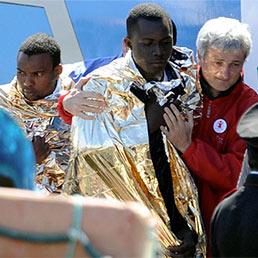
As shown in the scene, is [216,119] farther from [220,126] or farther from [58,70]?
[58,70]

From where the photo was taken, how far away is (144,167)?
8.07ft

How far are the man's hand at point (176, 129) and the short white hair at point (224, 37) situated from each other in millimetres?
245

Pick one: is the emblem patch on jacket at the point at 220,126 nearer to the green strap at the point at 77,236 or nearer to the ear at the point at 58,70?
the ear at the point at 58,70

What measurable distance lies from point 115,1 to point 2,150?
3017 millimetres

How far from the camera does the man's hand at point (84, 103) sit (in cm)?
245

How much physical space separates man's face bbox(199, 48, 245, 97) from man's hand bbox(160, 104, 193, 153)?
179mm

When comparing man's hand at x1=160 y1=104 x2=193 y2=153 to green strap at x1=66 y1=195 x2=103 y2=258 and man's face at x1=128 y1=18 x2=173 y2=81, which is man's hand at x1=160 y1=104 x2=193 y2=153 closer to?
man's face at x1=128 y1=18 x2=173 y2=81

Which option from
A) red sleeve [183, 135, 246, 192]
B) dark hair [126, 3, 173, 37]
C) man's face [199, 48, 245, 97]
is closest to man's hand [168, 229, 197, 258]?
red sleeve [183, 135, 246, 192]

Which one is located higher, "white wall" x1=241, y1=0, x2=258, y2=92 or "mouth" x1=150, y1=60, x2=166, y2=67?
"mouth" x1=150, y1=60, x2=166, y2=67

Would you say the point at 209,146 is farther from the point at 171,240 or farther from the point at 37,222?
the point at 37,222

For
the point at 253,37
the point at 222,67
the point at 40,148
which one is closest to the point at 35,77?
the point at 40,148

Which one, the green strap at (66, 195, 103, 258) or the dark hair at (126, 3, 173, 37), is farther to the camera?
the dark hair at (126, 3, 173, 37)

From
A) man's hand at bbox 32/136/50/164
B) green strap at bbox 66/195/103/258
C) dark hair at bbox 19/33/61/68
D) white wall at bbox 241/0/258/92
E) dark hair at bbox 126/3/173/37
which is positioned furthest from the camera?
white wall at bbox 241/0/258/92

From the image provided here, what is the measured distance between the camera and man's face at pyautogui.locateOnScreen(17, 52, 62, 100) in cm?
283
